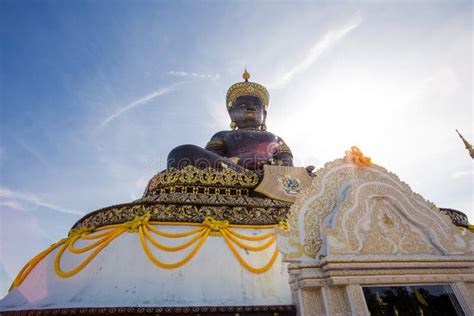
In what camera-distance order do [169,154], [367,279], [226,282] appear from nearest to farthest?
→ [367,279], [226,282], [169,154]

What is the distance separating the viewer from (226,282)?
11.1ft

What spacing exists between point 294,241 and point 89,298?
2483mm

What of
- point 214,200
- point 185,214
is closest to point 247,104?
Result: point 214,200

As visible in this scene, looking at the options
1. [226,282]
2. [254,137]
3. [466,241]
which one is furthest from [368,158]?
[254,137]

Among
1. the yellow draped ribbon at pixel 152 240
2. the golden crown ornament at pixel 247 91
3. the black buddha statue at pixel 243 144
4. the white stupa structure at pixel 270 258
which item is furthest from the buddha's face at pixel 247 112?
the yellow draped ribbon at pixel 152 240

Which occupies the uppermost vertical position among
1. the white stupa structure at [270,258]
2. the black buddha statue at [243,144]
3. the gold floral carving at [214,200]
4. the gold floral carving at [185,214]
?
the black buddha statue at [243,144]

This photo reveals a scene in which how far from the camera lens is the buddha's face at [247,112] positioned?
1045 cm

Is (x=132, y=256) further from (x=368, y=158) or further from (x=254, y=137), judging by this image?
(x=254, y=137)

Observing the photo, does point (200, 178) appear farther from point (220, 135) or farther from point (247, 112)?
point (247, 112)

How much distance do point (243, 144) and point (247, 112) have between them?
2.29 meters

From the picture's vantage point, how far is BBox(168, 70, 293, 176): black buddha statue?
6422mm

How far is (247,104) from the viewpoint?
10711 mm

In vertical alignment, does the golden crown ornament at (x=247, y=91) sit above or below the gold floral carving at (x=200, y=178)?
above

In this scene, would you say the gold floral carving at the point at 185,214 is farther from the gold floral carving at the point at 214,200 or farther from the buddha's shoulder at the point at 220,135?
the buddha's shoulder at the point at 220,135
